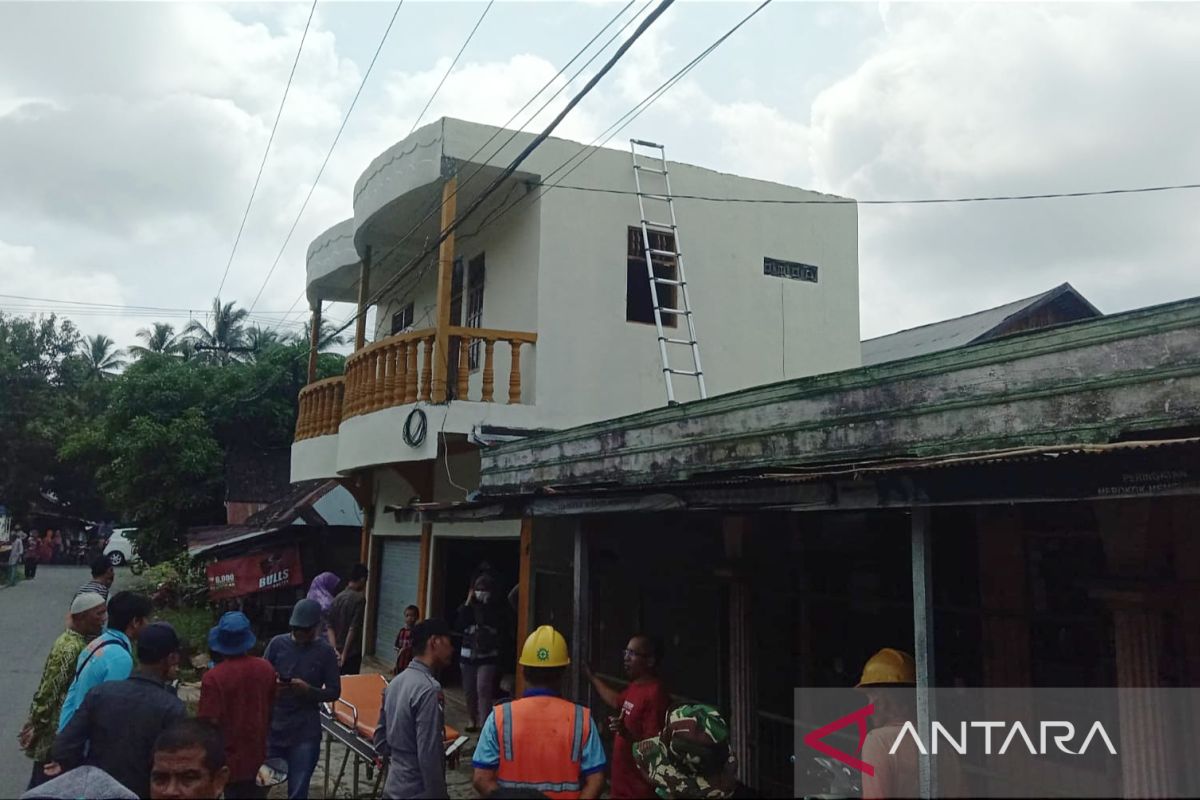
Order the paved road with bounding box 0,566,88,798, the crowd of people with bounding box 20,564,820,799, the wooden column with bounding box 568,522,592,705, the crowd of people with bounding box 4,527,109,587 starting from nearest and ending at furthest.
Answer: the crowd of people with bounding box 20,564,820,799, the wooden column with bounding box 568,522,592,705, the paved road with bounding box 0,566,88,798, the crowd of people with bounding box 4,527,109,587

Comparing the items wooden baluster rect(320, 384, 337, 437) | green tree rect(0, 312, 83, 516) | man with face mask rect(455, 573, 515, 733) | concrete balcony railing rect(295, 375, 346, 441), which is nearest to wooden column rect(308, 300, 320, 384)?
concrete balcony railing rect(295, 375, 346, 441)

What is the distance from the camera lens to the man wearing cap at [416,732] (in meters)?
3.99

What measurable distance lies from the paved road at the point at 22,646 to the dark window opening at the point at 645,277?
7.17m

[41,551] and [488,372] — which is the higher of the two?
[488,372]

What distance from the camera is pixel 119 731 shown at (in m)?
3.77

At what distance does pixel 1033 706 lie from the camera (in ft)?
15.0

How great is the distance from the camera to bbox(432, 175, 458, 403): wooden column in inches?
369

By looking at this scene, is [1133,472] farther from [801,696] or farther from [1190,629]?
[801,696]

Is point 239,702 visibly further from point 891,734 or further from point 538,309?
point 538,309

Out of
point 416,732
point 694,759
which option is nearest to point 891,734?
→ point 694,759

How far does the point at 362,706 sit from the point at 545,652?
11.3 ft

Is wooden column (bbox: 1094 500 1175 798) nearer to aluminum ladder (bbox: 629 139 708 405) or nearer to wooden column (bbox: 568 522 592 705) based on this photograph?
wooden column (bbox: 568 522 592 705)

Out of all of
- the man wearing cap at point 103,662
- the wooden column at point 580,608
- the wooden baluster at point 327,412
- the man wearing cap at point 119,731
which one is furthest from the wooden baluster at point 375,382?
the man wearing cap at point 119,731

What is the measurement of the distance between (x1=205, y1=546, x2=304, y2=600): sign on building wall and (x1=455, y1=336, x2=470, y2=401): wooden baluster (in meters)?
6.01
